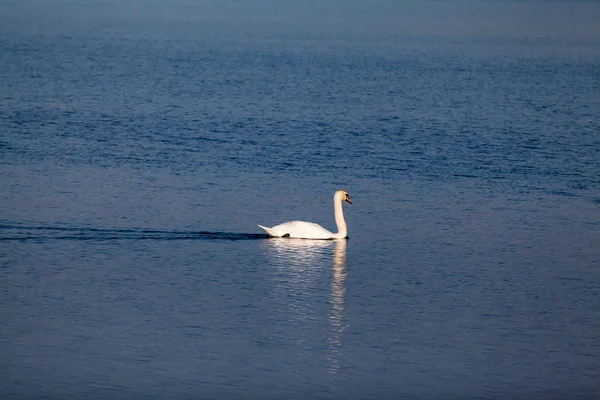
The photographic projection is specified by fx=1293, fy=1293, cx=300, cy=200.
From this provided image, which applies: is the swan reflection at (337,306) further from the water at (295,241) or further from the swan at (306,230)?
the swan at (306,230)

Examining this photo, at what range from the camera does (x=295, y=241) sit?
20766 millimetres

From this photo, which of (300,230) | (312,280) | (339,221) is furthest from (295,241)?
(312,280)

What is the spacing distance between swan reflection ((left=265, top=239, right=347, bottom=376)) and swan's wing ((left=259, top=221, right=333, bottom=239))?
104 millimetres

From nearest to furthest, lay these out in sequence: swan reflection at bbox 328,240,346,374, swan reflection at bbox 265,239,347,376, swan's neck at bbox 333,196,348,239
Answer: swan reflection at bbox 328,240,346,374, swan reflection at bbox 265,239,347,376, swan's neck at bbox 333,196,348,239

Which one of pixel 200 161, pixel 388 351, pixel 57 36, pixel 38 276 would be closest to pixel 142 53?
pixel 57 36

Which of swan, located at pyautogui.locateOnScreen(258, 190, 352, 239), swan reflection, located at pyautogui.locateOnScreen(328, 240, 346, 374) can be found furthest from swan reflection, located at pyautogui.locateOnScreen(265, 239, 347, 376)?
swan, located at pyautogui.locateOnScreen(258, 190, 352, 239)

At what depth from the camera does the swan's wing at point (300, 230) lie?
20.5 meters

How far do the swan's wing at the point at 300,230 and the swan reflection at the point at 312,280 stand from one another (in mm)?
104

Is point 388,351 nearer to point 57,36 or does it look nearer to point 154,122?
point 154,122

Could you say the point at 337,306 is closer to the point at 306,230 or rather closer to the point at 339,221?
the point at 306,230

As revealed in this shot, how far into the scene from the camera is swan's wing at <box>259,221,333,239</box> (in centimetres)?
2053

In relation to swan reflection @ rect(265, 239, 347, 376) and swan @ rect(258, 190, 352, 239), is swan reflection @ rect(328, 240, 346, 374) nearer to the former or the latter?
swan reflection @ rect(265, 239, 347, 376)

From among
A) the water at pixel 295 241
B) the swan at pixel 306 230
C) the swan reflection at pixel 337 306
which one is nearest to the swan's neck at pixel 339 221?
the swan at pixel 306 230

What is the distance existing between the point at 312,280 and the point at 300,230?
2.60 meters
